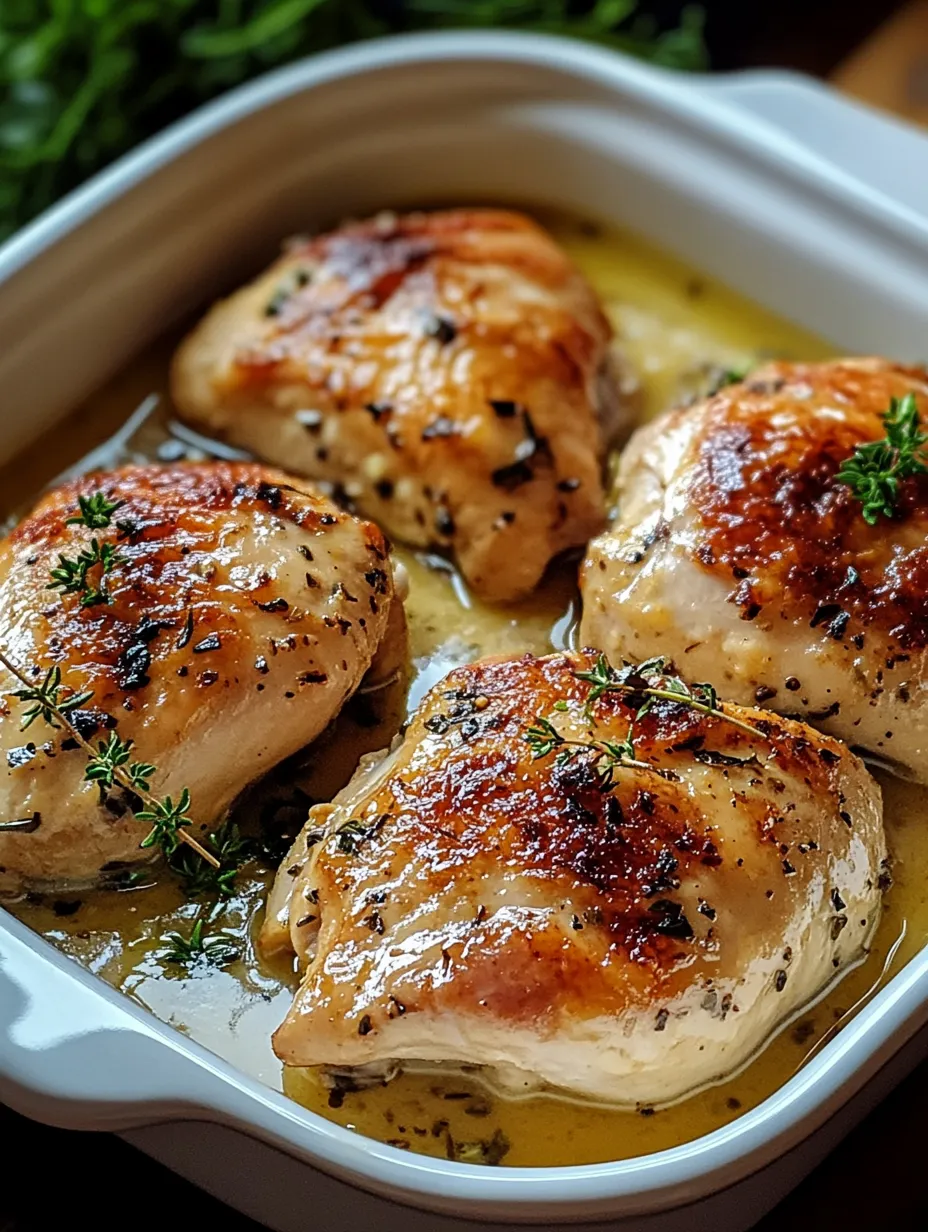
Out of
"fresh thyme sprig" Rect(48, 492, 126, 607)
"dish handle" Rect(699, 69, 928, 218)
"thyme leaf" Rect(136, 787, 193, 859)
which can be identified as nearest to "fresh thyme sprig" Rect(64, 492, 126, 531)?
"fresh thyme sprig" Rect(48, 492, 126, 607)

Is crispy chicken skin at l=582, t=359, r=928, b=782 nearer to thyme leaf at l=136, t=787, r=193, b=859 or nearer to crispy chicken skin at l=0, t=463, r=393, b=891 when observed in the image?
crispy chicken skin at l=0, t=463, r=393, b=891

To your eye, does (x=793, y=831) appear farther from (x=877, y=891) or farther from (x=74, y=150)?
(x=74, y=150)

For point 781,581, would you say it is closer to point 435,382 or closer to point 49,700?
point 435,382

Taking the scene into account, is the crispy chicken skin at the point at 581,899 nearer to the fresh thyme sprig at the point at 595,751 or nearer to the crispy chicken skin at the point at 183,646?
the fresh thyme sprig at the point at 595,751

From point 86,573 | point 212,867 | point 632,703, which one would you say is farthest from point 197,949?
point 632,703

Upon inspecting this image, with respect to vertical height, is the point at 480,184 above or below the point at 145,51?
below

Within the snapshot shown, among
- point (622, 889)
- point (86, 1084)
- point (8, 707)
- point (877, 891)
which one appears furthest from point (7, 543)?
point (877, 891)

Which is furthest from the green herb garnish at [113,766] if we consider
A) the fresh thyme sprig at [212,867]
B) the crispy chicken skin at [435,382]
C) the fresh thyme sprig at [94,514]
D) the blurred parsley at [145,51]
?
the blurred parsley at [145,51]
